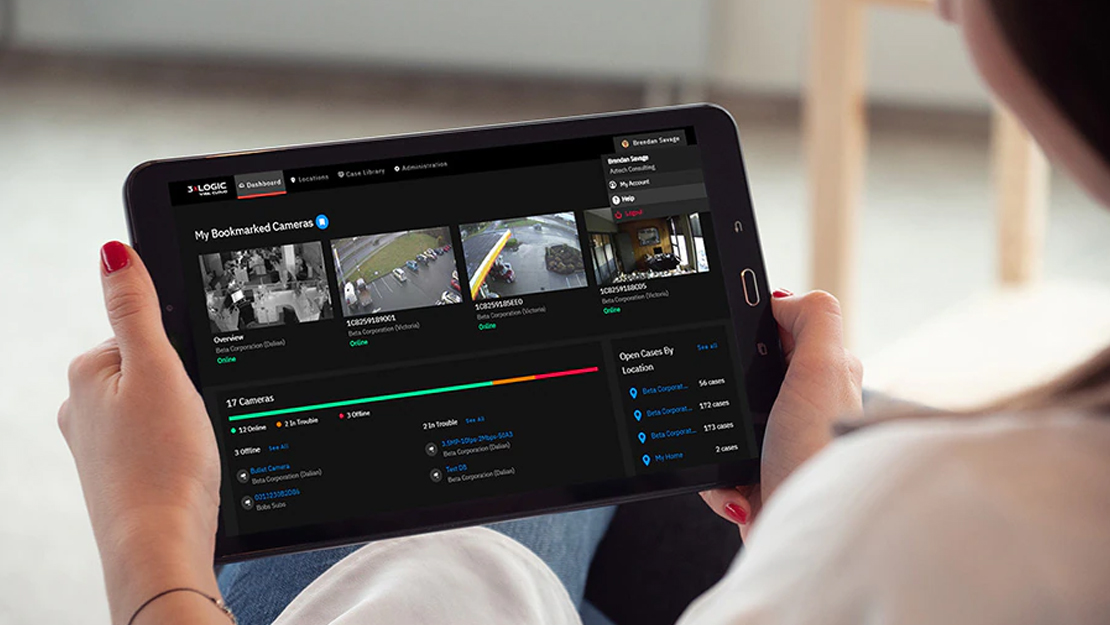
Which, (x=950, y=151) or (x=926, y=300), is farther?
(x=950, y=151)

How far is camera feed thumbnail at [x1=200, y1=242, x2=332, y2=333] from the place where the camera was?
781 mm

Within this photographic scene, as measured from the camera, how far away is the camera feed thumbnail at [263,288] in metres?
0.78

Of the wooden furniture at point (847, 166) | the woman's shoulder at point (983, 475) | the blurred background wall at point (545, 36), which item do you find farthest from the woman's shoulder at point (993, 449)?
the blurred background wall at point (545, 36)

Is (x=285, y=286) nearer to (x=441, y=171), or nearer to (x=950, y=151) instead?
(x=441, y=171)

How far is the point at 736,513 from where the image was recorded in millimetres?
845

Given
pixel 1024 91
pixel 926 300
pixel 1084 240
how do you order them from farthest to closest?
A: pixel 1084 240 → pixel 926 300 → pixel 1024 91

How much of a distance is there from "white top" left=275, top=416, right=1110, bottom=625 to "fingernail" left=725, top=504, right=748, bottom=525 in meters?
0.42

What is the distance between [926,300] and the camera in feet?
8.04

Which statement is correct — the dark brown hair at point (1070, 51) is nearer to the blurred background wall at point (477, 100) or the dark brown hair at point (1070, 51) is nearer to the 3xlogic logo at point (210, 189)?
the 3xlogic logo at point (210, 189)

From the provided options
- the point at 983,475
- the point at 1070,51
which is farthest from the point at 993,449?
the point at 1070,51

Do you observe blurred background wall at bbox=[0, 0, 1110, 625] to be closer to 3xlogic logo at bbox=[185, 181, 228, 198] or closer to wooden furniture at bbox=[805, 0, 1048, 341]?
wooden furniture at bbox=[805, 0, 1048, 341]

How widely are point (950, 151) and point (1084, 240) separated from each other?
49 centimetres

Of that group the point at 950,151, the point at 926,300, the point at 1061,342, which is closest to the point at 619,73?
the point at 950,151

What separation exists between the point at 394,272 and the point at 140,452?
0.20 metres
